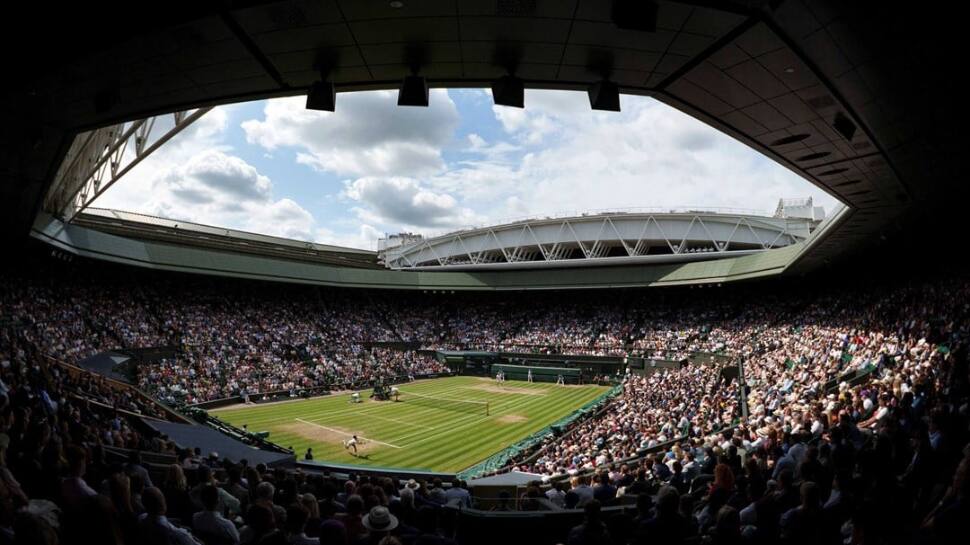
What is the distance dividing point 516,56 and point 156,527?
6.61 metres

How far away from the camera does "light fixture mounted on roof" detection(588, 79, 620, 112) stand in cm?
764

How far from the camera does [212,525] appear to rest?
489 cm

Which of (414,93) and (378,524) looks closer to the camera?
(378,524)

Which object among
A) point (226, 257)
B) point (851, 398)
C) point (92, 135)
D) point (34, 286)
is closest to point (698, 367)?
point (851, 398)

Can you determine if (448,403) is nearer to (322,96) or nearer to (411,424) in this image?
(411,424)

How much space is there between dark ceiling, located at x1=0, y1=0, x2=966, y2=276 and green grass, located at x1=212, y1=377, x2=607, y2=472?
1724cm

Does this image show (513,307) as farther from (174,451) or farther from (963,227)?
(174,451)

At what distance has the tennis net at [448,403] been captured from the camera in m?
33.0

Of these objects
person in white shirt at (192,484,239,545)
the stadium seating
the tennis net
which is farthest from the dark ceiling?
the tennis net

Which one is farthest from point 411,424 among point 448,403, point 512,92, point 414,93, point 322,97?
point 512,92

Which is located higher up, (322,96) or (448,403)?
(322,96)

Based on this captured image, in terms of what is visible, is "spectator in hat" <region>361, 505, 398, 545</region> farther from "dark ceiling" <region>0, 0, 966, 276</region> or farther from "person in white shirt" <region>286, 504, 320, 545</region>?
"dark ceiling" <region>0, 0, 966, 276</region>

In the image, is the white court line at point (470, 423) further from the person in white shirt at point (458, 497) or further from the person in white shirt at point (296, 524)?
the person in white shirt at point (296, 524)

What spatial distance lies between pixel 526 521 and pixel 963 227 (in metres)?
24.1
